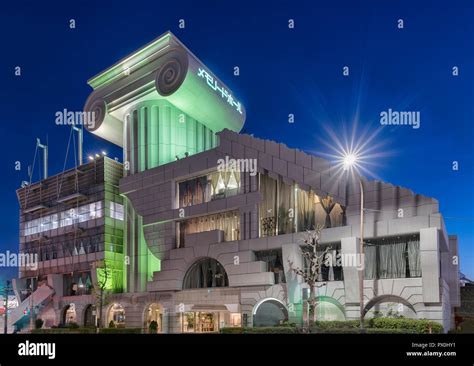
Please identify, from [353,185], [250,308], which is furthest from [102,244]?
[353,185]

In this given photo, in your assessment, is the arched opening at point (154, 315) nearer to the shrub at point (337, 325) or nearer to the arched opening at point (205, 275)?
the arched opening at point (205, 275)

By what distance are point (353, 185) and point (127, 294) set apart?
28471mm

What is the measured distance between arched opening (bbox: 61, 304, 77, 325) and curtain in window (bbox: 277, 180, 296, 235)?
110 ft

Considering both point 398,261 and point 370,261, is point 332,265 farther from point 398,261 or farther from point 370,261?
point 398,261

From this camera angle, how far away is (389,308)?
3731cm

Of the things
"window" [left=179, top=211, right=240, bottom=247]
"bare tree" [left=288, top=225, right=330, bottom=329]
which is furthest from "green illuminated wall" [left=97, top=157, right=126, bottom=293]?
"bare tree" [left=288, top=225, right=330, bottom=329]

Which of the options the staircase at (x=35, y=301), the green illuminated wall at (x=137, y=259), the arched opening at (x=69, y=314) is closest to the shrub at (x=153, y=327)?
the green illuminated wall at (x=137, y=259)

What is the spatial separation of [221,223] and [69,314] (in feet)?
95.7

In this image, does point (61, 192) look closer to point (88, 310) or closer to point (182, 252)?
point (88, 310)

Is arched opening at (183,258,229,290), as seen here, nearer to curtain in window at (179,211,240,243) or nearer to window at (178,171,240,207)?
curtain in window at (179,211,240,243)

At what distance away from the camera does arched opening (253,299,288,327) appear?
4228cm

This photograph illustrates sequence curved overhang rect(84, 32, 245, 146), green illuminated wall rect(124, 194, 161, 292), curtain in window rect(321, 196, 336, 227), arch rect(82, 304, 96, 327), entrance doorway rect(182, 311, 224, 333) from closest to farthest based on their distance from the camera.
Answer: curtain in window rect(321, 196, 336, 227)
entrance doorway rect(182, 311, 224, 333)
green illuminated wall rect(124, 194, 161, 292)
curved overhang rect(84, 32, 245, 146)
arch rect(82, 304, 96, 327)

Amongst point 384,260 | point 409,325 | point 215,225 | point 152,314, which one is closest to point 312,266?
point 384,260
